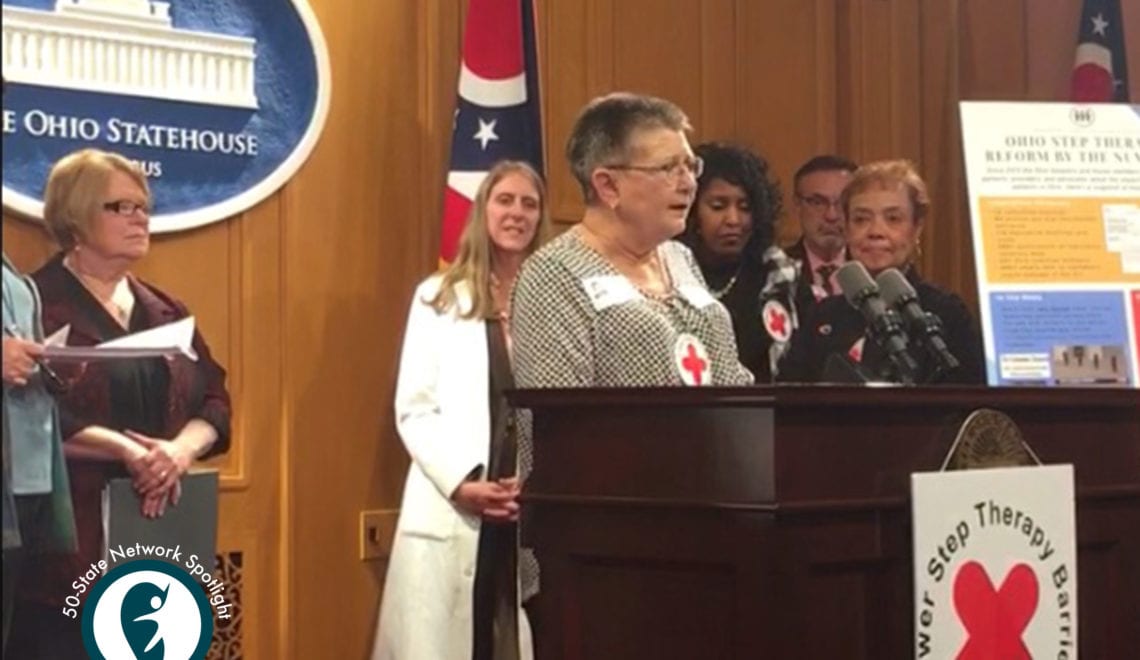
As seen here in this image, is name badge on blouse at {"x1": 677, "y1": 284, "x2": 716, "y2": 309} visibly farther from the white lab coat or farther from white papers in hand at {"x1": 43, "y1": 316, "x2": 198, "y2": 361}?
white papers in hand at {"x1": 43, "y1": 316, "x2": 198, "y2": 361}

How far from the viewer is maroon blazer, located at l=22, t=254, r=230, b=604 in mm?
3141

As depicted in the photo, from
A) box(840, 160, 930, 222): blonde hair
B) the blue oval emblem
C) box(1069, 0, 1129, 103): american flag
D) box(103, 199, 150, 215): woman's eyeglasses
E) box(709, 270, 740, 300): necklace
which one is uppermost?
box(1069, 0, 1129, 103): american flag

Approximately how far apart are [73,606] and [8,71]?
3.51 feet

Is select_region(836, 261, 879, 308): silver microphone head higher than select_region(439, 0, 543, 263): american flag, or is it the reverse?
select_region(439, 0, 543, 263): american flag

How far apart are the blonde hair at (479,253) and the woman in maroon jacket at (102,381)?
2.01 ft

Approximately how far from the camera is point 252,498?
3.74 m

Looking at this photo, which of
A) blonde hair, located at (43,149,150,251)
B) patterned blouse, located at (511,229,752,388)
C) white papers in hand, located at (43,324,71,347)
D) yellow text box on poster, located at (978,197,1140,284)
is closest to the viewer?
patterned blouse, located at (511,229,752,388)

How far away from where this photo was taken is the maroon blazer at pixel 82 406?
3.14 metres

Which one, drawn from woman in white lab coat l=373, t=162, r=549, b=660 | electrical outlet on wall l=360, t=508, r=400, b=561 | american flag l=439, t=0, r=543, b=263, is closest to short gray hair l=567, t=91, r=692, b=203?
woman in white lab coat l=373, t=162, r=549, b=660

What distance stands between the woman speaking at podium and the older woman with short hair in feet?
2.51

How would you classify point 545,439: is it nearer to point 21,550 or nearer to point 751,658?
point 751,658

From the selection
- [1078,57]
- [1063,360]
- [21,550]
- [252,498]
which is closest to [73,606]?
[21,550]

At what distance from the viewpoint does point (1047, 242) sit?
4.11m

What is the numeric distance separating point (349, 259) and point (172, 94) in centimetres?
65
